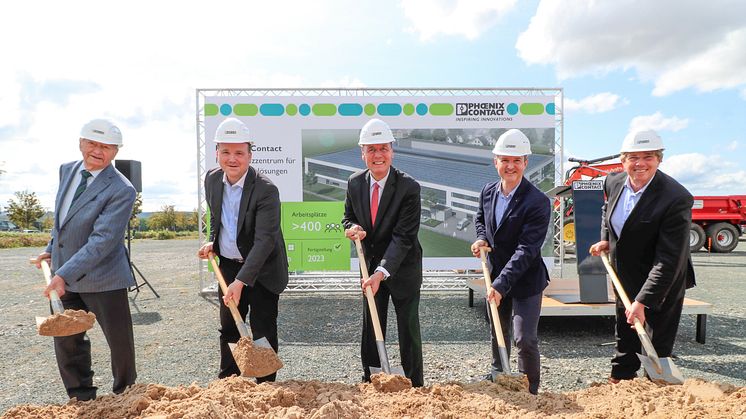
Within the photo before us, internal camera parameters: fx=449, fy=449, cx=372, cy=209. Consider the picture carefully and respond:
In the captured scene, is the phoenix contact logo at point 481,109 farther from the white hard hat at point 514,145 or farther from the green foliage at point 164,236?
the green foliage at point 164,236

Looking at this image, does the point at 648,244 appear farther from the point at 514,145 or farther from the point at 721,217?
the point at 721,217

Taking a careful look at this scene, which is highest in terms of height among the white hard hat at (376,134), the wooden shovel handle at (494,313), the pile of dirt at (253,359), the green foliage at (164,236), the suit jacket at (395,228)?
the white hard hat at (376,134)

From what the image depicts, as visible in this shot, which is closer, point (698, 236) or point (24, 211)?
point (698, 236)

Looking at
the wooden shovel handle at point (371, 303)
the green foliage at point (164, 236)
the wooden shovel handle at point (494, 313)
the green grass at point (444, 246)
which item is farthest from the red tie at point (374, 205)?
the green foliage at point (164, 236)

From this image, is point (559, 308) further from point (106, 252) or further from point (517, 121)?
point (106, 252)

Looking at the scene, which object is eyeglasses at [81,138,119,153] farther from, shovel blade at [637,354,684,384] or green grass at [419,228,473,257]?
green grass at [419,228,473,257]

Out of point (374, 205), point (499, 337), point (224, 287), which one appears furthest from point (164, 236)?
point (499, 337)

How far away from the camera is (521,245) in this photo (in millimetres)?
2738

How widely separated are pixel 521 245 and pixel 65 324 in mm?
2578

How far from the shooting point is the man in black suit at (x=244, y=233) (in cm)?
280

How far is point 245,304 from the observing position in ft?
9.93

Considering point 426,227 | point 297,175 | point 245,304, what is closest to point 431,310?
point 426,227

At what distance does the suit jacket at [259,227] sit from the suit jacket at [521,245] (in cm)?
139

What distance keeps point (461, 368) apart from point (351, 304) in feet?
9.58
